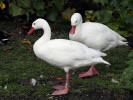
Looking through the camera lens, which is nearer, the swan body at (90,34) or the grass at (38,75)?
the grass at (38,75)

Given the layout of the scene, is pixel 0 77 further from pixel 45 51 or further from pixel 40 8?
pixel 40 8

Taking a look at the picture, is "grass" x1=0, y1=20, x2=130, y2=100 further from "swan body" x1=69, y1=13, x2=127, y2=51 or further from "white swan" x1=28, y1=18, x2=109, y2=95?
"swan body" x1=69, y1=13, x2=127, y2=51

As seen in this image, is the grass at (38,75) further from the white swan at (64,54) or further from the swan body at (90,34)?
the swan body at (90,34)

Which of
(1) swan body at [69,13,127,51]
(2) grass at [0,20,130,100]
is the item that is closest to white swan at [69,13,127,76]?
(1) swan body at [69,13,127,51]

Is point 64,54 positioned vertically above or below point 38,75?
above

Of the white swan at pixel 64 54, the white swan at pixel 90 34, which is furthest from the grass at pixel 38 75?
the white swan at pixel 90 34

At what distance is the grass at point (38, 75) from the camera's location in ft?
15.8

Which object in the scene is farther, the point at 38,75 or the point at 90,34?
the point at 90,34

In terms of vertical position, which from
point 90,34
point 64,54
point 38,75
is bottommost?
point 38,75

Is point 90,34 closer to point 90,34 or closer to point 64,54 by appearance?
point 90,34

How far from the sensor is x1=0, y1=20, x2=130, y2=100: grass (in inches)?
190

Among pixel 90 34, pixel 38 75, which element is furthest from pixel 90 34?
pixel 38 75

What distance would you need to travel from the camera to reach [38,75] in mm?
5707

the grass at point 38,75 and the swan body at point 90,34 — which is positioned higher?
the swan body at point 90,34
